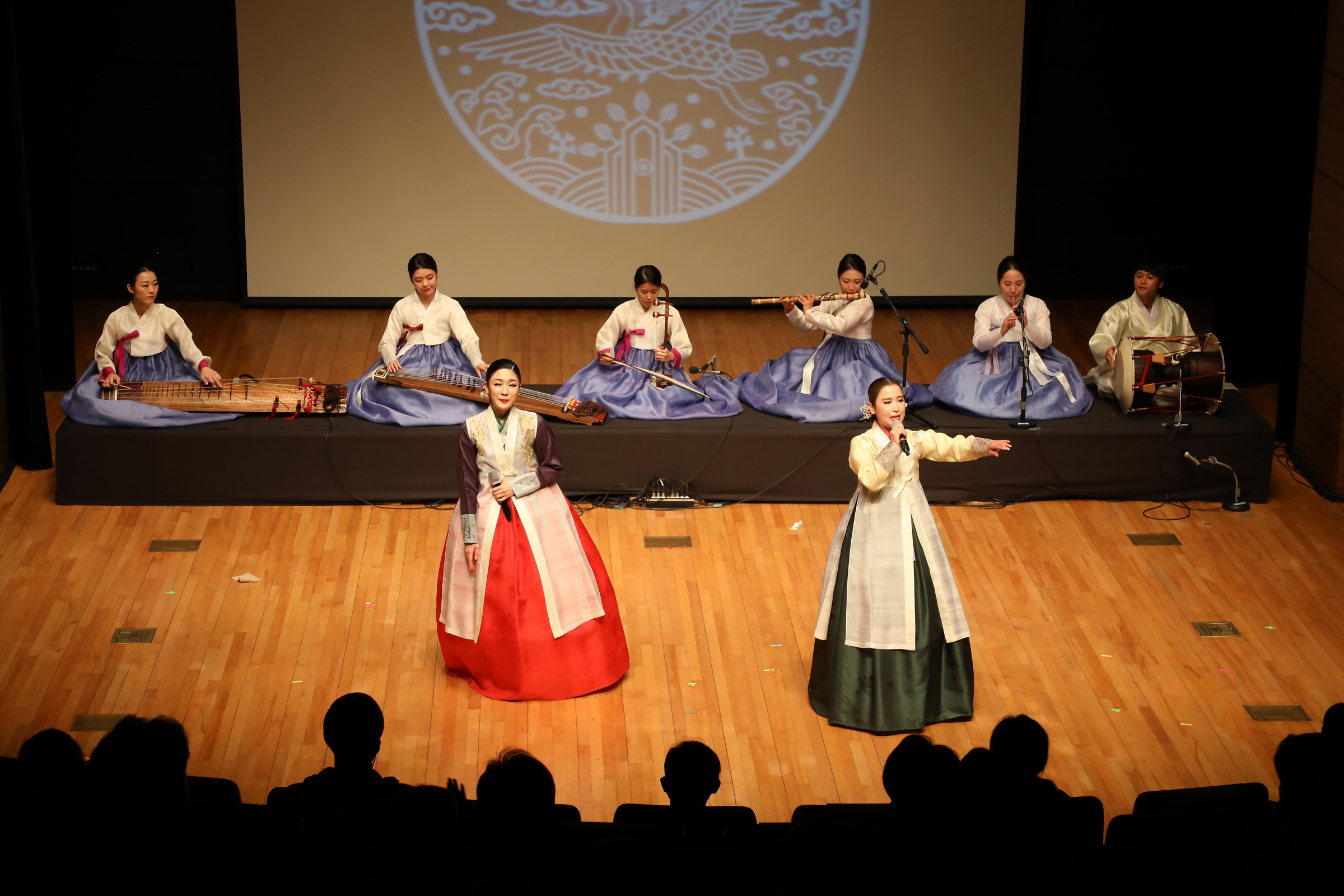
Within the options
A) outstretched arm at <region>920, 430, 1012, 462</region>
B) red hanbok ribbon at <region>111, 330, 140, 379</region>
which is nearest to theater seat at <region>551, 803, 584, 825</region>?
outstretched arm at <region>920, 430, 1012, 462</region>

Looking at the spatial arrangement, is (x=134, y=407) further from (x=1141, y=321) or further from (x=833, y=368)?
(x=1141, y=321)

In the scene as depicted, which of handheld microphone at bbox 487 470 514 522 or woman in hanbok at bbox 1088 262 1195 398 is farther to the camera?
woman in hanbok at bbox 1088 262 1195 398

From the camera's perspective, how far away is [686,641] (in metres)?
5.57

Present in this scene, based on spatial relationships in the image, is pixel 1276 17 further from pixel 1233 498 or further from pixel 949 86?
pixel 1233 498

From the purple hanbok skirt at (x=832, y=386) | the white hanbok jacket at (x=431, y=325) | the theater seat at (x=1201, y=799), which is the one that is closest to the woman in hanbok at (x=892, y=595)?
the theater seat at (x=1201, y=799)

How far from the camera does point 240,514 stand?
6668 mm

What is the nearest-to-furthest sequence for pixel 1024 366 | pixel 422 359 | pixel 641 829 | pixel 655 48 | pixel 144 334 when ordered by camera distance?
1. pixel 641 829
2. pixel 1024 366
3. pixel 144 334
4. pixel 422 359
5. pixel 655 48

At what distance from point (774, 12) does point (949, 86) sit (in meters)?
1.24

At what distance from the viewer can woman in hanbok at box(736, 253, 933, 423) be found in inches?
271

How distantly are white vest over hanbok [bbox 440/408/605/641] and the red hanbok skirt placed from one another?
0.03m

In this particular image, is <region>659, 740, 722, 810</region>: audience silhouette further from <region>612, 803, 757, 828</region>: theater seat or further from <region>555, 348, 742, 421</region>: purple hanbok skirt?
<region>555, 348, 742, 421</region>: purple hanbok skirt

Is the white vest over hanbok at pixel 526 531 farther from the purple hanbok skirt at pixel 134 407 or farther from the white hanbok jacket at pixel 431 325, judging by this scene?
the purple hanbok skirt at pixel 134 407

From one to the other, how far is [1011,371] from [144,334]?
413 cm

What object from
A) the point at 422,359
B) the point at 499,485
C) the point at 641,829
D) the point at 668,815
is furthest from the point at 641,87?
the point at 641,829
